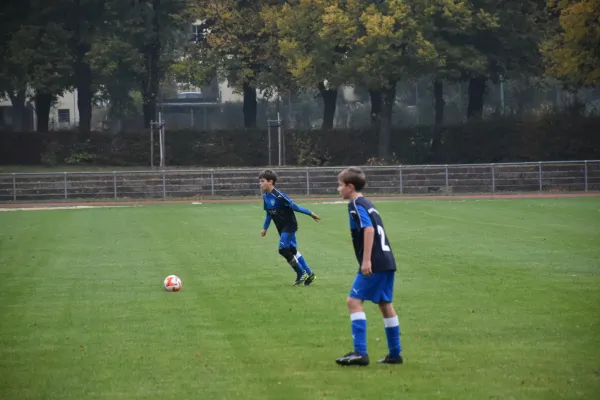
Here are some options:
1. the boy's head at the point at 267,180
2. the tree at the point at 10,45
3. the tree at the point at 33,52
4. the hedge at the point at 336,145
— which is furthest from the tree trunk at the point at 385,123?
the boy's head at the point at 267,180

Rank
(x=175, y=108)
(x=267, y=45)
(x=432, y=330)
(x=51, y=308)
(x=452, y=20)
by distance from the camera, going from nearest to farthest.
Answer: (x=432, y=330) < (x=51, y=308) < (x=452, y=20) < (x=267, y=45) < (x=175, y=108)

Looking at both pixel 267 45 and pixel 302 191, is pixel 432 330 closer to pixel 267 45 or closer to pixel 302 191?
pixel 302 191

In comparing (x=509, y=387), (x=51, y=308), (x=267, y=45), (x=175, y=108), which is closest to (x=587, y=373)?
(x=509, y=387)

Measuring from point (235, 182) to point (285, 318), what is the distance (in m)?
35.9

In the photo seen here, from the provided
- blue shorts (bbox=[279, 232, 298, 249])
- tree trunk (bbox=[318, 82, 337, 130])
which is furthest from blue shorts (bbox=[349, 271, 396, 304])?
tree trunk (bbox=[318, 82, 337, 130])

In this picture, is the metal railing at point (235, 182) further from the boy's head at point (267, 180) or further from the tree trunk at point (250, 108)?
the boy's head at point (267, 180)

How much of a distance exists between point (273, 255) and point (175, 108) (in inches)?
2805

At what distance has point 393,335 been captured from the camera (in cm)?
Result: 940

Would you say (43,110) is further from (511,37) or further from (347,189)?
(347,189)

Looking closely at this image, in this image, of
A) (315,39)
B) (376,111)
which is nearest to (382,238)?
(315,39)

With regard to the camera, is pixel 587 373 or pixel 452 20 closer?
pixel 587 373

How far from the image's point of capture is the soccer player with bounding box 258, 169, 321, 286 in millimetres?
15664

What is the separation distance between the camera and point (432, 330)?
1142 cm

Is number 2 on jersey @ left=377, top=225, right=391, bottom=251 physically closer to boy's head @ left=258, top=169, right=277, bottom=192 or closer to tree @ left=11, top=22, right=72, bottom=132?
boy's head @ left=258, top=169, right=277, bottom=192
